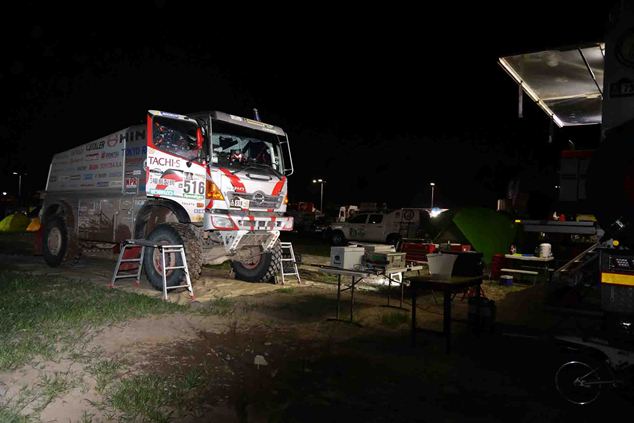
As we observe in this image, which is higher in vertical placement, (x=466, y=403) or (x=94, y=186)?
(x=94, y=186)

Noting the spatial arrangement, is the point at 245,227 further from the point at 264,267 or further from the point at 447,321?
the point at 447,321

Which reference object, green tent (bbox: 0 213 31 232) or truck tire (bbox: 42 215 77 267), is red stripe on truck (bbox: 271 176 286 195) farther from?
green tent (bbox: 0 213 31 232)

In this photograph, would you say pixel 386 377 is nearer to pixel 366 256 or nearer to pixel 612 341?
pixel 612 341

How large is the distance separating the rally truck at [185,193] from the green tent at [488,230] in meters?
5.65

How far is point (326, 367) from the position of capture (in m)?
5.10

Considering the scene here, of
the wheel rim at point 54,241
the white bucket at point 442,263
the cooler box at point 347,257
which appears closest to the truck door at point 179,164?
the cooler box at point 347,257

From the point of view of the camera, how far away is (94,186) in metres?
10.5

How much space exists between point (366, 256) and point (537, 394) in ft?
10.8

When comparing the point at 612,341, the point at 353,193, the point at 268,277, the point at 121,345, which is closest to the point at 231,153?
the point at 268,277

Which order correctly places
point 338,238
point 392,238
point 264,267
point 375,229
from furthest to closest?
point 338,238, point 375,229, point 392,238, point 264,267

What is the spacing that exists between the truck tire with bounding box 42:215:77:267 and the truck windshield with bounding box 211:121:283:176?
475cm

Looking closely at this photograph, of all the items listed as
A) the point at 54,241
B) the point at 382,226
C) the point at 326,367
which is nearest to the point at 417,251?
the point at 326,367

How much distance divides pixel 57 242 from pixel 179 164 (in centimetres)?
499

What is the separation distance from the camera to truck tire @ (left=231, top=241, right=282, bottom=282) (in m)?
10.2
